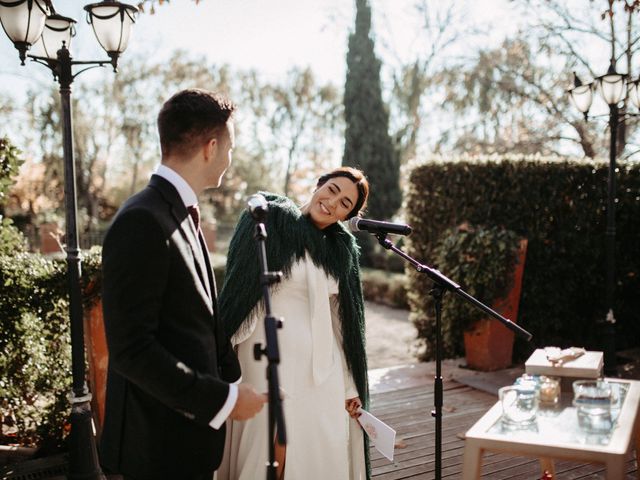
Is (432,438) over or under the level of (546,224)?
under

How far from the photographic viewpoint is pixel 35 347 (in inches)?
158

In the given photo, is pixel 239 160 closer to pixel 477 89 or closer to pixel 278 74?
pixel 278 74

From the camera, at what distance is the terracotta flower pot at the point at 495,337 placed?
646 cm

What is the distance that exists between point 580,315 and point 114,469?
707cm

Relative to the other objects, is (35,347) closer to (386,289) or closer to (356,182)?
(356,182)

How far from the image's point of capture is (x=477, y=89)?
67.9 feet

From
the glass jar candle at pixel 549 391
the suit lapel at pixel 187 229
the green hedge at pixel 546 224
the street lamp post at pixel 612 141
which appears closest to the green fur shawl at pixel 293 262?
the glass jar candle at pixel 549 391

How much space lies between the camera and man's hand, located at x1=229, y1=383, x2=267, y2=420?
5.80 ft

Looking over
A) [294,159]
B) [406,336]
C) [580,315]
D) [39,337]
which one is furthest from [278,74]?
[39,337]

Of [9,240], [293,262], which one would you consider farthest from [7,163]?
[293,262]

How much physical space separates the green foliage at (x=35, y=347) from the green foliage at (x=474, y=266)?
12.7 ft

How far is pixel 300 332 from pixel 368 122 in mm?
18842

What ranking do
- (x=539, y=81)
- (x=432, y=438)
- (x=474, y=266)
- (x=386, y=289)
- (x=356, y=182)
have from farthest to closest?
(x=539, y=81)
(x=386, y=289)
(x=474, y=266)
(x=432, y=438)
(x=356, y=182)

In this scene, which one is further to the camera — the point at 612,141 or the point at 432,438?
the point at 612,141
